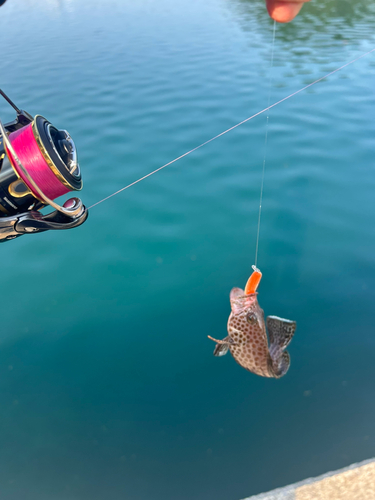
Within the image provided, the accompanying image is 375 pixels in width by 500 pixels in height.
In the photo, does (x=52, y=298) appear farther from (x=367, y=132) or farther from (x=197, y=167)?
(x=367, y=132)

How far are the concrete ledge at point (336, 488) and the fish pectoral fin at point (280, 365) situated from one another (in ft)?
3.21

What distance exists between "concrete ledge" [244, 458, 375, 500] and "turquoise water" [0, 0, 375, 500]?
1.31 ft

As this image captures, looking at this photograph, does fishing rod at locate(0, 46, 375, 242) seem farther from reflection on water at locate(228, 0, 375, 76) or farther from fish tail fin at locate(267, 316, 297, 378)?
reflection on water at locate(228, 0, 375, 76)

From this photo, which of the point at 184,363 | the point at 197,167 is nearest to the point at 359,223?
the point at 197,167

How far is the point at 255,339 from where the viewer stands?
330 centimetres

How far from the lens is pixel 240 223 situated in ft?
21.0

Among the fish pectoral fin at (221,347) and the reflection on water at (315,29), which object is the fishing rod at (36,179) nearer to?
the fish pectoral fin at (221,347)

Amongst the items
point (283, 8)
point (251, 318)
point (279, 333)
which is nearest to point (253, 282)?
point (251, 318)

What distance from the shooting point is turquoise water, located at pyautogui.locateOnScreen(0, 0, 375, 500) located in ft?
12.6

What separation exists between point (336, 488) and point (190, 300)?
273 centimetres

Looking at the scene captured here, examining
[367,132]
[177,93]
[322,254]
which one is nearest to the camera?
[322,254]

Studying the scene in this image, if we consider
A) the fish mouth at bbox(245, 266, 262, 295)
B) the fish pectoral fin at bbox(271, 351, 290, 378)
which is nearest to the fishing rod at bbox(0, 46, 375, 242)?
the fish mouth at bbox(245, 266, 262, 295)

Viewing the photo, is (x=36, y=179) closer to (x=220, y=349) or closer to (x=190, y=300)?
(x=220, y=349)

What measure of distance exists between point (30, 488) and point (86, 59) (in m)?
13.8
